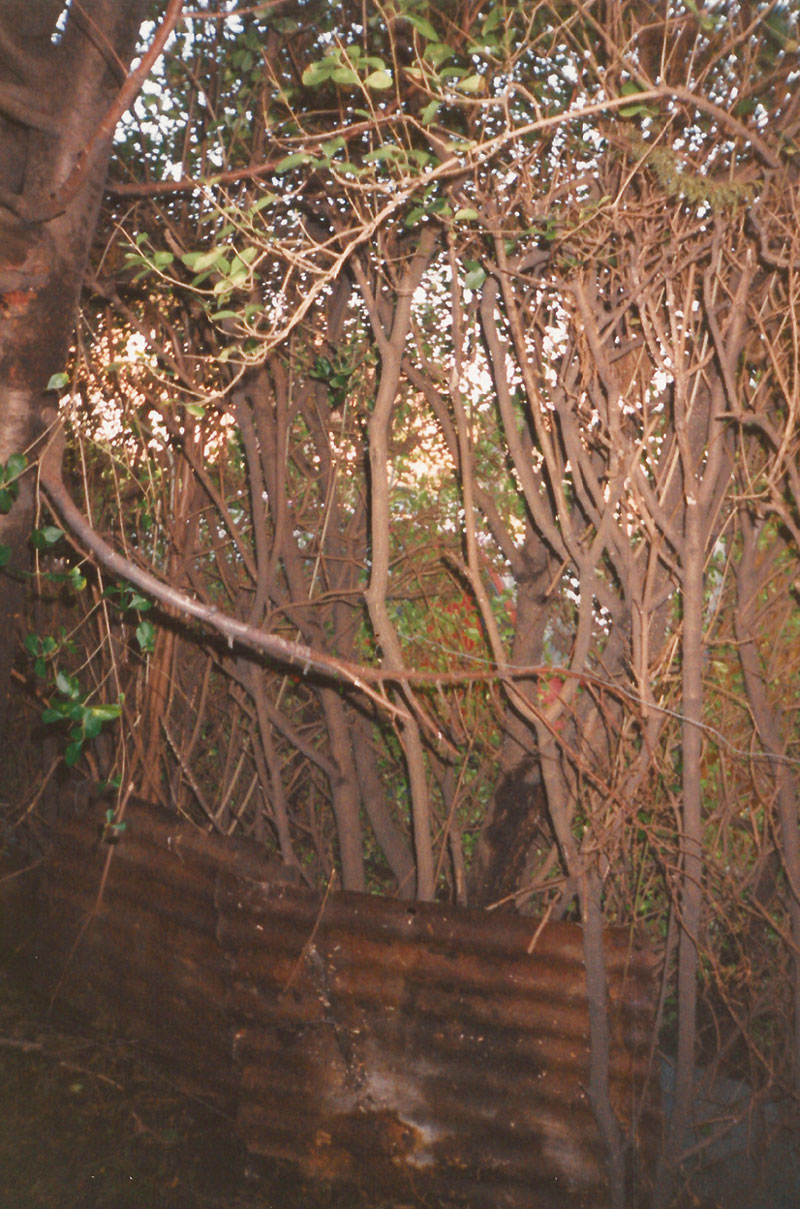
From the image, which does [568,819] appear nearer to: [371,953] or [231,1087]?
[371,953]

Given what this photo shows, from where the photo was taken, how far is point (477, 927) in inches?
125

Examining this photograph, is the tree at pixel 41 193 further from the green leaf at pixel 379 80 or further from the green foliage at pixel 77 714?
the green leaf at pixel 379 80

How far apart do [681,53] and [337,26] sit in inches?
45.9

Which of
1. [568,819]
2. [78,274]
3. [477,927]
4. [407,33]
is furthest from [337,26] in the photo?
[477,927]

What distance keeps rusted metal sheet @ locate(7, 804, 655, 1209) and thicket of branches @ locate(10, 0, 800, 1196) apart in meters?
0.15

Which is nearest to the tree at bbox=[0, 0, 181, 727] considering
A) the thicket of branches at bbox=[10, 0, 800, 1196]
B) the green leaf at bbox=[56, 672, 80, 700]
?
the thicket of branches at bbox=[10, 0, 800, 1196]

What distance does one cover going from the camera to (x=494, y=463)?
361cm

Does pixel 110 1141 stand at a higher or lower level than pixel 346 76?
lower

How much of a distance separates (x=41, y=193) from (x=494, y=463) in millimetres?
1717

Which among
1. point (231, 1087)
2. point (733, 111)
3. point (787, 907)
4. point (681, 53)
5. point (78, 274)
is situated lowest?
point (231, 1087)

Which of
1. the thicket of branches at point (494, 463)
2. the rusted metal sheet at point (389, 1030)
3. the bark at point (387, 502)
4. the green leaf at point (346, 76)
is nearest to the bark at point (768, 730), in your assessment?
the thicket of branches at point (494, 463)

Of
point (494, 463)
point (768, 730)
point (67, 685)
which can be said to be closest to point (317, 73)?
point (494, 463)

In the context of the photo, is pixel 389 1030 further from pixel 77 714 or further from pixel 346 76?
pixel 346 76

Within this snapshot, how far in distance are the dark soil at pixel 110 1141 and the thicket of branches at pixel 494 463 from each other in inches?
39.5
